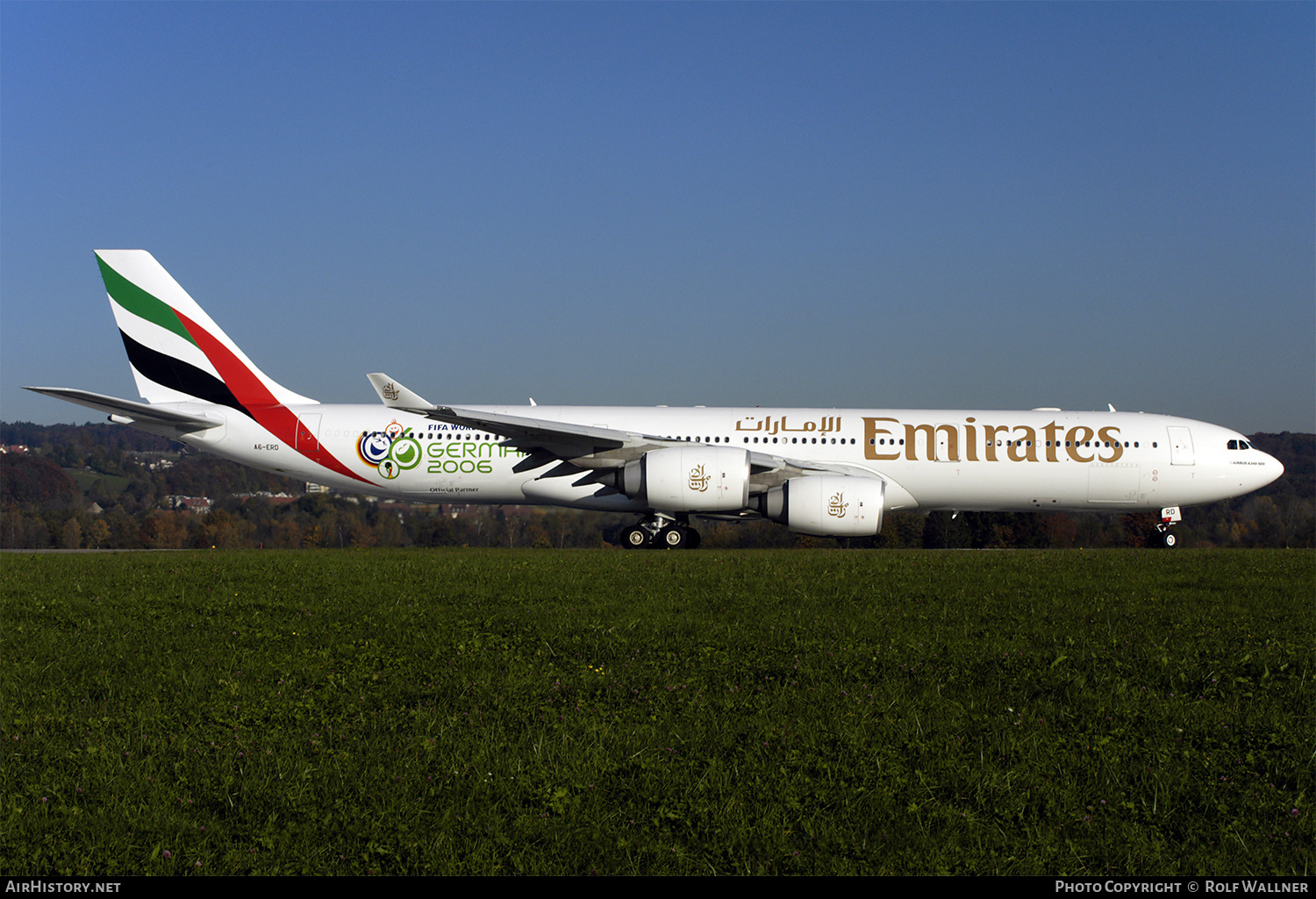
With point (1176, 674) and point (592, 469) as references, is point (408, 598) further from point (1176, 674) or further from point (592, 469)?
point (592, 469)

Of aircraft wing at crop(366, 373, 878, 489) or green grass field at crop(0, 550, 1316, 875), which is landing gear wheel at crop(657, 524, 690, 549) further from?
green grass field at crop(0, 550, 1316, 875)

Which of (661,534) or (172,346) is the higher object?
(172,346)

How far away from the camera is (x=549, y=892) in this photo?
3908 millimetres

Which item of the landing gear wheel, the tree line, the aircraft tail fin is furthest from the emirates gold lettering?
the aircraft tail fin

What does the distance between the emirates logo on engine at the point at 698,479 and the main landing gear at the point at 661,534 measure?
6.52ft

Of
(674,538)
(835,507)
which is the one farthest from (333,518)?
(835,507)

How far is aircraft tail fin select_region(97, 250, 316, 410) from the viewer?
927 inches

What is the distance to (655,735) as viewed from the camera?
17.8ft

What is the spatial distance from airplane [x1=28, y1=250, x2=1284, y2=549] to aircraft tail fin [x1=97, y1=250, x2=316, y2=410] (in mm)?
35

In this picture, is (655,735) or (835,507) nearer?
(655,735)

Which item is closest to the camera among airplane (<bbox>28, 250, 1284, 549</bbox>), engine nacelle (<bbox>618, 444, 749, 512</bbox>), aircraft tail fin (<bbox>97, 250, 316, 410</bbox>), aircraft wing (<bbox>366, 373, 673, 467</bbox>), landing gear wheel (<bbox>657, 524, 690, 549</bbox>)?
aircraft wing (<bbox>366, 373, 673, 467</bbox>)

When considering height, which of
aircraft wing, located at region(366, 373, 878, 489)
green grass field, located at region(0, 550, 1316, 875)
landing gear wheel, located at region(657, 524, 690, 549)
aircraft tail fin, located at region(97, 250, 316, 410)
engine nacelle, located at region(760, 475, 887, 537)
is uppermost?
aircraft tail fin, located at region(97, 250, 316, 410)

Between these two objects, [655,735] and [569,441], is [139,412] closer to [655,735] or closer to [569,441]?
[569,441]

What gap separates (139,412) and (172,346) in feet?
8.52
